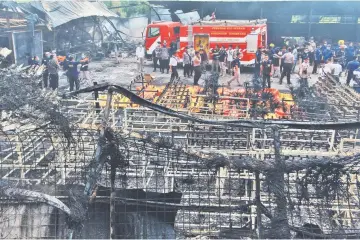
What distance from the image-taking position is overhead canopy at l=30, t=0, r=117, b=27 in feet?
73.7

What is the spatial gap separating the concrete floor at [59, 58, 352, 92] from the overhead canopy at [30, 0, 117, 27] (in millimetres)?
2969

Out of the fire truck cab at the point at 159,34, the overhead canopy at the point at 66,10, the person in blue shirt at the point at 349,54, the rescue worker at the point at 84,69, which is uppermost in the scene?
the overhead canopy at the point at 66,10

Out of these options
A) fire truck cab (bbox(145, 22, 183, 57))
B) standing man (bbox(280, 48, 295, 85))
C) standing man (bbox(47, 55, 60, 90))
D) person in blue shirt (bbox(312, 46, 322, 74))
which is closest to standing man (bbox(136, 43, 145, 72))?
fire truck cab (bbox(145, 22, 183, 57))

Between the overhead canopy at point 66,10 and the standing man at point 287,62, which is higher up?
the overhead canopy at point 66,10

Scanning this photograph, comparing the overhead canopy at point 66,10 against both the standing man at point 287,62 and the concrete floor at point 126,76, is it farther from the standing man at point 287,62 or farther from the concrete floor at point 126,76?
the standing man at point 287,62

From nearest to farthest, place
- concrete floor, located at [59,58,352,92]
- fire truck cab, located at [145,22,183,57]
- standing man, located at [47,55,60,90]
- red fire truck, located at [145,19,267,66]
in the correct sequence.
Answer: standing man, located at [47,55,60,90] → concrete floor, located at [59,58,352,92] → red fire truck, located at [145,19,267,66] → fire truck cab, located at [145,22,183,57]

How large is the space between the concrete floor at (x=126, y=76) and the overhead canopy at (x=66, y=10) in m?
2.97

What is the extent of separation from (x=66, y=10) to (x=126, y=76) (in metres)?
6.19

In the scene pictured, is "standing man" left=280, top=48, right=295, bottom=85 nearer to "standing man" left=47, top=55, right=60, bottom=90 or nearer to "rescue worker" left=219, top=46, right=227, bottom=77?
"rescue worker" left=219, top=46, right=227, bottom=77

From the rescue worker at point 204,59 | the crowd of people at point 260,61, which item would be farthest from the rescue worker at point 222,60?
the rescue worker at point 204,59

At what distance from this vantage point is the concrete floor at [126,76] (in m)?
19.3

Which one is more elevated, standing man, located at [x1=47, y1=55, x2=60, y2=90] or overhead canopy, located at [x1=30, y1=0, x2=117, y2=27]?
overhead canopy, located at [x1=30, y1=0, x2=117, y2=27]

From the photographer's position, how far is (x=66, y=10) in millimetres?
24094

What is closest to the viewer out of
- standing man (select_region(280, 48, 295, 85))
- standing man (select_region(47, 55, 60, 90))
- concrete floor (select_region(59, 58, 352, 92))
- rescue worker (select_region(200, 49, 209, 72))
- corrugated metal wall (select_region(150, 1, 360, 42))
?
standing man (select_region(47, 55, 60, 90))
